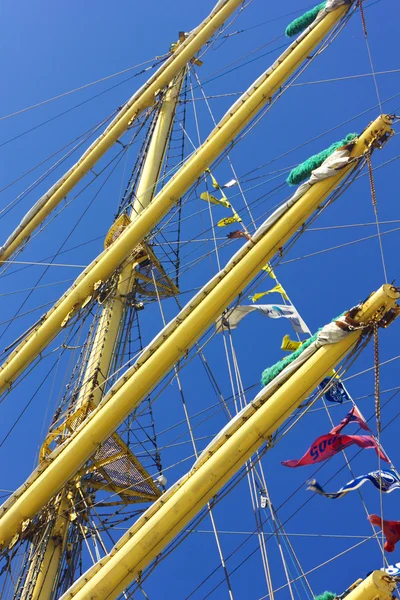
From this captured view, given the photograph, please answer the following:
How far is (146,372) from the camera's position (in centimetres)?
904

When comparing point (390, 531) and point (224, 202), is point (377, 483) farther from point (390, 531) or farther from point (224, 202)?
point (224, 202)

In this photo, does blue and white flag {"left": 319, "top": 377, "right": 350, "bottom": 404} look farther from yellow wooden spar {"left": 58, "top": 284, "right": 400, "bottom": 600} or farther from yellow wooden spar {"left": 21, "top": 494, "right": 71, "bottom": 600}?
yellow wooden spar {"left": 21, "top": 494, "right": 71, "bottom": 600}

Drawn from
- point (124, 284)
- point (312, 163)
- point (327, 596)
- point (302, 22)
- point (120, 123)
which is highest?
point (302, 22)

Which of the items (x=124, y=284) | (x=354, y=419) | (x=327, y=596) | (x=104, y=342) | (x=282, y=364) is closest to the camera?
(x=327, y=596)

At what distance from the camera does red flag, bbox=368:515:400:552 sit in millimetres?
6688

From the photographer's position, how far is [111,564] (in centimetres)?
683

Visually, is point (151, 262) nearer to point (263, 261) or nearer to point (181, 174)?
point (181, 174)

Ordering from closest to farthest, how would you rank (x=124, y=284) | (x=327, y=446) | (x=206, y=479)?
(x=206, y=479), (x=327, y=446), (x=124, y=284)

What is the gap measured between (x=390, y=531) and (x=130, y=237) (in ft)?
24.0

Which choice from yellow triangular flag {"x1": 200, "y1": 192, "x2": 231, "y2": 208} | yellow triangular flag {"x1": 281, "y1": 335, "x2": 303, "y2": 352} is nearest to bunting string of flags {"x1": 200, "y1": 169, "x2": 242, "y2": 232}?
yellow triangular flag {"x1": 200, "y1": 192, "x2": 231, "y2": 208}

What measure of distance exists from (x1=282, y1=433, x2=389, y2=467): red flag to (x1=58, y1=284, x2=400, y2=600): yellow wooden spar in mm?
448

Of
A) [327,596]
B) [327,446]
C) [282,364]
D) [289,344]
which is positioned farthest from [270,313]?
[327,596]

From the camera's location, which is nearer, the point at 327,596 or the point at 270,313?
the point at 327,596

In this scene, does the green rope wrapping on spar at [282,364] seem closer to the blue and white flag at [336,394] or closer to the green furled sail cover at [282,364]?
the green furled sail cover at [282,364]
